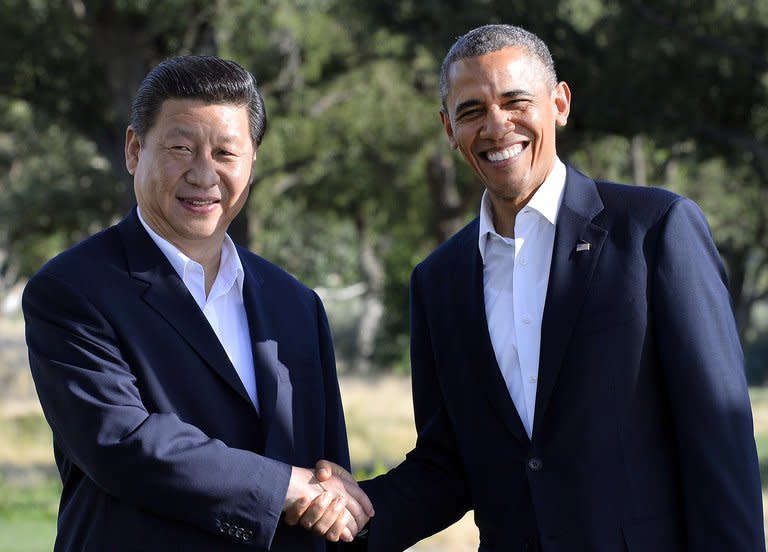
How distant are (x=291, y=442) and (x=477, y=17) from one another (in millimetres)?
8271

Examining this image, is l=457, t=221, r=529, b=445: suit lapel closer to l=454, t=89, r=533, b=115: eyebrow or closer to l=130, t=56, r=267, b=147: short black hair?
l=454, t=89, r=533, b=115: eyebrow

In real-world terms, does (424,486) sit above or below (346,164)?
below

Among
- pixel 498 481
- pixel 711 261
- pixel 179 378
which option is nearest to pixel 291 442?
pixel 179 378

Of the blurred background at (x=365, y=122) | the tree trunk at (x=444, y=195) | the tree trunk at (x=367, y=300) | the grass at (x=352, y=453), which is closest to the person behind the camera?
the grass at (x=352, y=453)

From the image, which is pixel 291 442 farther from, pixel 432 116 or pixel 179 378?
pixel 432 116

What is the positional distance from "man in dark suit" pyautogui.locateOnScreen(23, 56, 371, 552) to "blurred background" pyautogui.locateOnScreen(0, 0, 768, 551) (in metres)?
5.89

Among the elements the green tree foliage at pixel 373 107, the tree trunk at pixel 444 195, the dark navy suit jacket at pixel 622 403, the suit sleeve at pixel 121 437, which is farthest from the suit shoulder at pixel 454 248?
the tree trunk at pixel 444 195

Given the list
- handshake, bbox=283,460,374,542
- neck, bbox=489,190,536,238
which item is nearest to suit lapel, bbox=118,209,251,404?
handshake, bbox=283,460,374,542

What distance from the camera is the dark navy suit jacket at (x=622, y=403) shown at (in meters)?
3.42

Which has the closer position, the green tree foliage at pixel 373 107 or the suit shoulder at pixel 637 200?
the suit shoulder at pixel 637 200

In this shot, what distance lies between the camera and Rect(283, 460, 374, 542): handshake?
12.0ft

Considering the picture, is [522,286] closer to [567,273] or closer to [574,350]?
[567,273]

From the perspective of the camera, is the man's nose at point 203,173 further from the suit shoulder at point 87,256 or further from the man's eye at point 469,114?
the man's eye at point 469,114

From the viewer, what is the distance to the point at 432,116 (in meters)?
22.7
